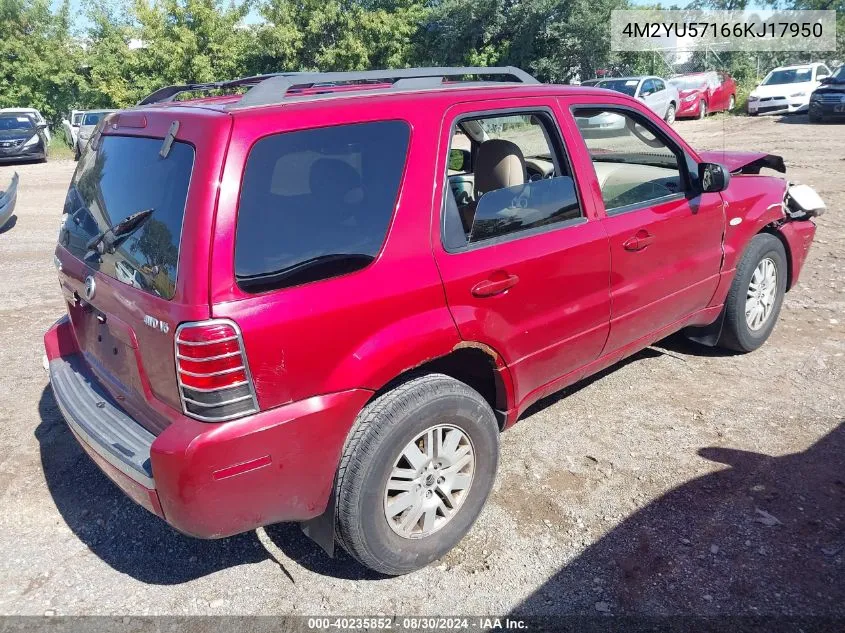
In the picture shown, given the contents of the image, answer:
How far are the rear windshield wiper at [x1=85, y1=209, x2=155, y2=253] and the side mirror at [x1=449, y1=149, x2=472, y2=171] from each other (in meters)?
1.40

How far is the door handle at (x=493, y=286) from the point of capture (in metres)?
2.92

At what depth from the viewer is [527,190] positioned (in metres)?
3.25

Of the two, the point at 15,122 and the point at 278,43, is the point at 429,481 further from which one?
the point at 278,43

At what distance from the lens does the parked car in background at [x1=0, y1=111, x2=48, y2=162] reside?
20.2m

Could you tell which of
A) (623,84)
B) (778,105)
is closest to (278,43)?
(623,84)

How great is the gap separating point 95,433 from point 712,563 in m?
2.59

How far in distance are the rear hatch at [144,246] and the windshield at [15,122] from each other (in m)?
20.5

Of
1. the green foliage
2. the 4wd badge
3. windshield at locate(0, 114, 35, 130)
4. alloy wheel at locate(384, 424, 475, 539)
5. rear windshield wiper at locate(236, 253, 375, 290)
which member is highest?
the green foliage

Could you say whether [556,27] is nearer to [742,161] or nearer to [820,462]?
[742,161]

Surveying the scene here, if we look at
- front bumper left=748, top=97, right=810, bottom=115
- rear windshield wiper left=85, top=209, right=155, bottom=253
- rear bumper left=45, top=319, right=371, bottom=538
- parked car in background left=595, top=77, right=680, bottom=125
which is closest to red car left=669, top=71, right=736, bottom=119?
parked car in background left=595, top=77, right=680, bottom=125

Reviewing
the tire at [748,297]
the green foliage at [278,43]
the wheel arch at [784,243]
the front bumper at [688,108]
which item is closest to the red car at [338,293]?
the tire at [748,297]

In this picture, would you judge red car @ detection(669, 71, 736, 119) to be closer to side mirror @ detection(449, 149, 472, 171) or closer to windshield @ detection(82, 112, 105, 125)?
windshield @ detection(82, 112, 105, 125)

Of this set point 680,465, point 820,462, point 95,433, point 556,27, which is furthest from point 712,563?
point 556,27

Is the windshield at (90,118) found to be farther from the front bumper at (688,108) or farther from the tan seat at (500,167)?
the tan seat at (500,167)
